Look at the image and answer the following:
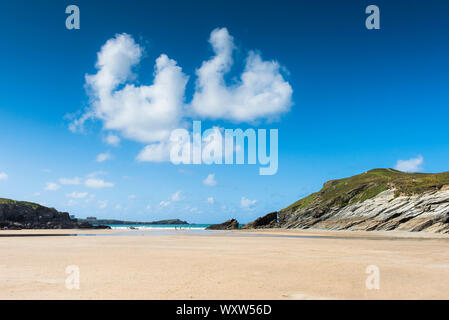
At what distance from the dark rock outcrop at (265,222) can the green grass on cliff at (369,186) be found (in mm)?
9411

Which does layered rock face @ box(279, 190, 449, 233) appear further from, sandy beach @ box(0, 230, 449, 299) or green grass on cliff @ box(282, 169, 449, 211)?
sandy beach @ box(0, 230, 449, 299)

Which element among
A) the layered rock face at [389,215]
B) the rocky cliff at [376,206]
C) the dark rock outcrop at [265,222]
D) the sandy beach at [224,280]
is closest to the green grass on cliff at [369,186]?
the rocky cliff at [376,206]

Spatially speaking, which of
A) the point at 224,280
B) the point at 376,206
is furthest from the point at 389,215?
the point at 224,280

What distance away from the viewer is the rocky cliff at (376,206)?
68.5 metres

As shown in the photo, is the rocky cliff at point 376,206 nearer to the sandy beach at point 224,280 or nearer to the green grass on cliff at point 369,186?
the green grass on cliff at point 369,186

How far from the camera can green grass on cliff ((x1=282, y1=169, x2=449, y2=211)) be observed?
85.1 metres

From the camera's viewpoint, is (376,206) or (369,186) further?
(369,186)

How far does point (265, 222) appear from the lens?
121875 millimetres

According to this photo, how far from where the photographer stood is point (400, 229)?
69.0 metres

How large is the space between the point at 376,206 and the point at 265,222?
43.8 meters

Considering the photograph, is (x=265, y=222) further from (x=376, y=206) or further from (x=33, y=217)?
(x=33, y=217)
